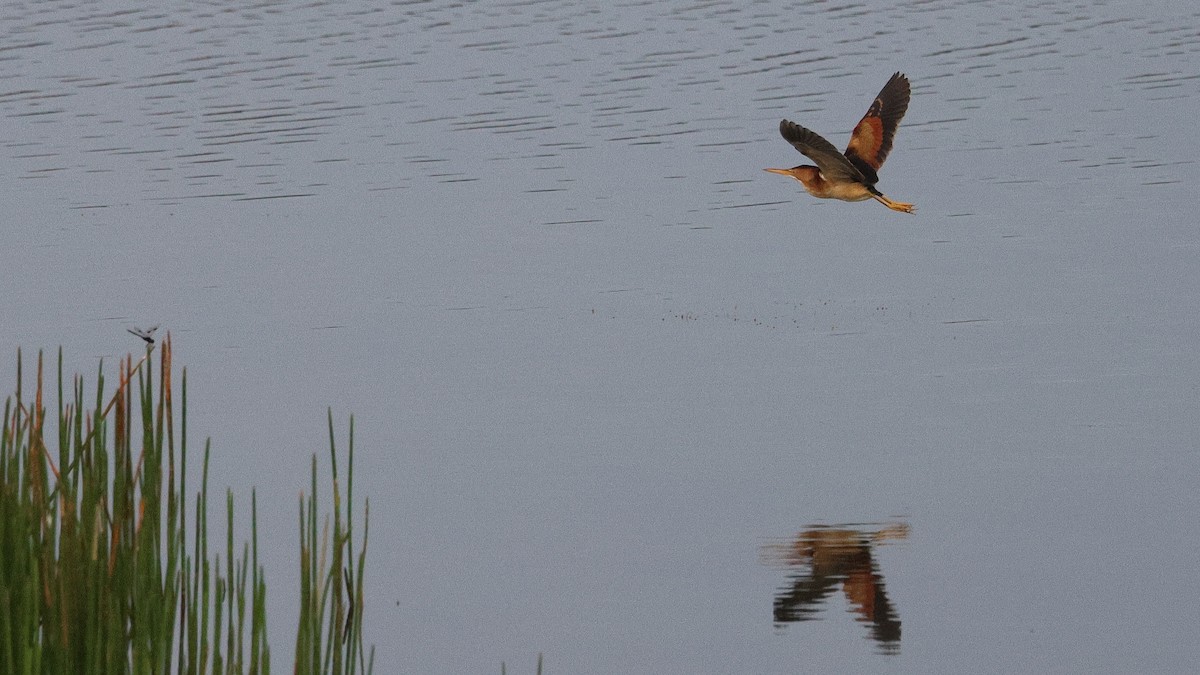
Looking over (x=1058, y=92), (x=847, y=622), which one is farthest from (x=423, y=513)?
(x=1058, y=92)

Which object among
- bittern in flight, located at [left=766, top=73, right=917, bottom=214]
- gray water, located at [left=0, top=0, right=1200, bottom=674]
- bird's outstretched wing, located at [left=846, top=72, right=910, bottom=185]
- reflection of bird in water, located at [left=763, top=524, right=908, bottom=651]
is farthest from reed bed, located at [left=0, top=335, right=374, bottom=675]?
bird's outstretched wing, located at [left=846, top=72, right=910, bottom=185]

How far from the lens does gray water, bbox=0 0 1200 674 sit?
6391 mm

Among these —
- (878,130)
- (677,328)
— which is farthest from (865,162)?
(677,328)

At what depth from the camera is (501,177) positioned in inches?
554

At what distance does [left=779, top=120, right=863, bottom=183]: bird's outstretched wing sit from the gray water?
745 millimetres

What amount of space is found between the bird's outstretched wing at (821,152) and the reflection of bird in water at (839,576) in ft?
8.30

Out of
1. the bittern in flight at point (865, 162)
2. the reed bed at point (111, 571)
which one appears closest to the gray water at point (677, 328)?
the bittern in flight at point (865, 162)

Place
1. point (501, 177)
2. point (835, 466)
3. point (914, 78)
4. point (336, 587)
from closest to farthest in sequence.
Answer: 1. point (336, 587)
2. point (835, 466)
3. point (501, 177)
4. point (914, 78)

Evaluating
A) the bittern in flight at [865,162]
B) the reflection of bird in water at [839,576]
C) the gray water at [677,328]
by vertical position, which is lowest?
the gray water at [677,328]

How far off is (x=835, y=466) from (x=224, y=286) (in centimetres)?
472

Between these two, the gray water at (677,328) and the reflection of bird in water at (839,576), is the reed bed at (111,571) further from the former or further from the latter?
the reflection of bird in water at (839,576)

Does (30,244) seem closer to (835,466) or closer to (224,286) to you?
(224,286)

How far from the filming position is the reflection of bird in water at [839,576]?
20.2ft

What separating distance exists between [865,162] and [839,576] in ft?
13.2
